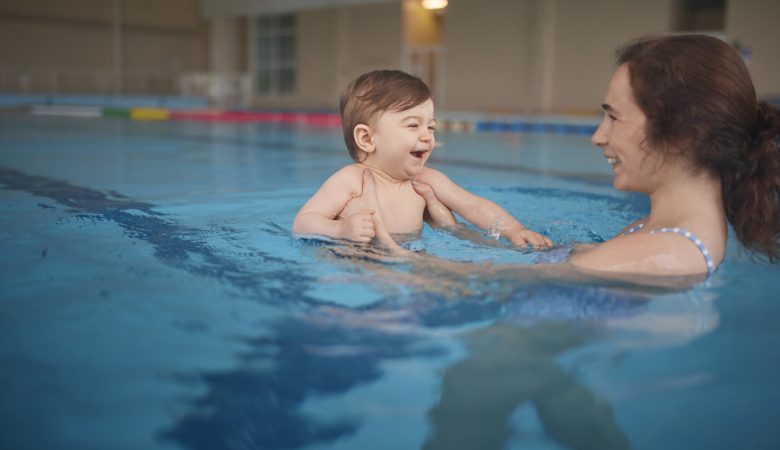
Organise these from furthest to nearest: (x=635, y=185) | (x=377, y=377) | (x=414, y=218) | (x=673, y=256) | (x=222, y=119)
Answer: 1. (x=222, y=119)
2. (x=414, y=218)
3. (x=635, y=185)
4. (x=673, y=256)
5. (x=377, y=377)

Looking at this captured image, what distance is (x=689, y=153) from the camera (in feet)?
6.29

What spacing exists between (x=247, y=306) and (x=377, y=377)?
1.67 ft

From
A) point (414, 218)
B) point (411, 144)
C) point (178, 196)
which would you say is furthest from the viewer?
point (178, 196)

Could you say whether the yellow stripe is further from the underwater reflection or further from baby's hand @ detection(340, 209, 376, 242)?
the underwater reflection

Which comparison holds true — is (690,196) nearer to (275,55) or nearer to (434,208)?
(434,208)

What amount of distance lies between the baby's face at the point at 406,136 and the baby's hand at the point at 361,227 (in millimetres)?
350

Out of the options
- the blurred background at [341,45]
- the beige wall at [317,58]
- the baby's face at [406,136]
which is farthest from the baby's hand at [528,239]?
the beige wall at [317,58]

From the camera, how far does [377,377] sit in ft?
4.60

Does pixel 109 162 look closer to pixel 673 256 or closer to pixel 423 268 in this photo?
pixel 423 268

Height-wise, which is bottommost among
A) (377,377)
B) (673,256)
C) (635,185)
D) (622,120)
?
(377,377)

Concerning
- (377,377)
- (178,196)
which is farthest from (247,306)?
(178,196)

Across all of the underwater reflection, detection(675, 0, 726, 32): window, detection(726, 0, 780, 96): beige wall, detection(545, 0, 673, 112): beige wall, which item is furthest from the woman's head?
detection(675, 0, 726, 32): window

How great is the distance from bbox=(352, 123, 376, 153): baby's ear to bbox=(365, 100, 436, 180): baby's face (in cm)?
2

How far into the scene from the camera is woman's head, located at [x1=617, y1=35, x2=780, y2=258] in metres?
1.83
